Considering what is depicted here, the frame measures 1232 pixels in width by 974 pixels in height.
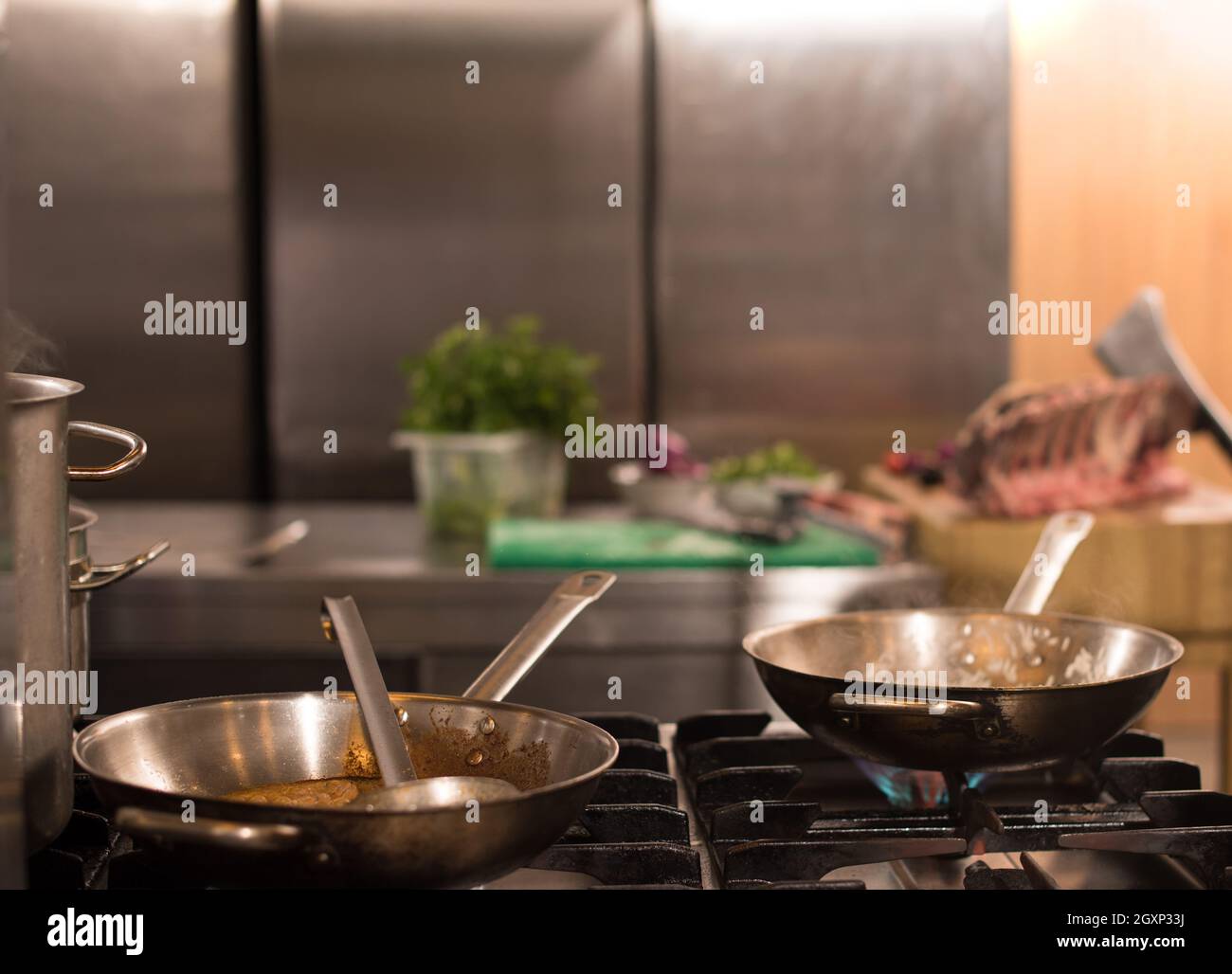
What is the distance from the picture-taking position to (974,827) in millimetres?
770

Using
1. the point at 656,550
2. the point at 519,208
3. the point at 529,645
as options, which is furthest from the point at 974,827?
the point at 519,208

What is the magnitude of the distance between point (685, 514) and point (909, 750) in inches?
56.2

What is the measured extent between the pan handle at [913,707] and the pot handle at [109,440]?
0.41 meters

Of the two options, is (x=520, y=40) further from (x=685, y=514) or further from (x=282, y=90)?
(x=685, y=514)

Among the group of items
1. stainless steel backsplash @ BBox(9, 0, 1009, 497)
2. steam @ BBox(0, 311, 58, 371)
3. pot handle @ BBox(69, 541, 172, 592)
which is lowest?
pot handle @ BBox(69, 541, 172, 592)

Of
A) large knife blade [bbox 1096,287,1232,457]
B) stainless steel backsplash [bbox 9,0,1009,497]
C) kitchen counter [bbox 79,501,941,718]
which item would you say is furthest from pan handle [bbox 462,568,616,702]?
stainless steel backsplash [bbox 9,0,1009,497]

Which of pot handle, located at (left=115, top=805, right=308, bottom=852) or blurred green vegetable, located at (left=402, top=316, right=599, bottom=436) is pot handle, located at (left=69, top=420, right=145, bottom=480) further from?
blurred green vegetable, located at (left=402, top=316, right=599, bottom=436)

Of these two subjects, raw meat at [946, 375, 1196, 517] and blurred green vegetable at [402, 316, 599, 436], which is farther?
blurred green vegetable at [402, 316, 599, 436]

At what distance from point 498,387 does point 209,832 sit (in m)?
1.60

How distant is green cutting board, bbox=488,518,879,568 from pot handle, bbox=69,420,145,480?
117 cm

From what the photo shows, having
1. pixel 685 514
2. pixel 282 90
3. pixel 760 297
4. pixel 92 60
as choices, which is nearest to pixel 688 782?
pixel 685 514

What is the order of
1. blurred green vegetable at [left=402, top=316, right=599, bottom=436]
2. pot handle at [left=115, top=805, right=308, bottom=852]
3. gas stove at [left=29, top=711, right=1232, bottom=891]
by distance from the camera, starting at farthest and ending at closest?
blurred green vegetable at [left=402, top=316, right=599, bottom=436]
gas stove at [left=29, top=711, right=1232, bottom=891]
pot handle at [left=115, top=805, right=308, bottom=852]

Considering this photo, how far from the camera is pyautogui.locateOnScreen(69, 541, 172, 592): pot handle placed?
0.79m

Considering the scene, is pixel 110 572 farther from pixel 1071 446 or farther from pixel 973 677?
pixel 1071 446
